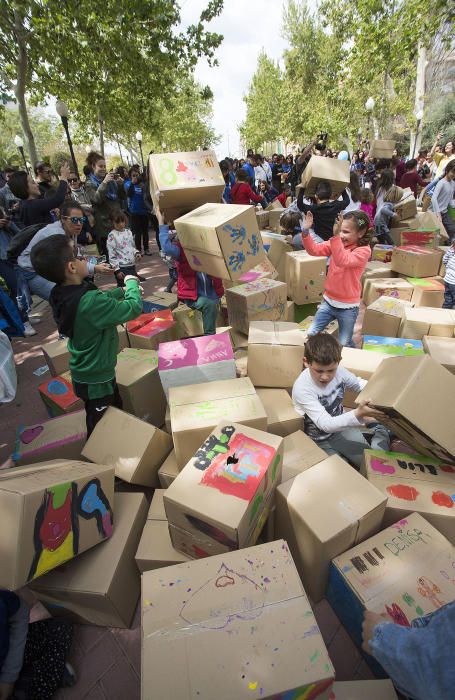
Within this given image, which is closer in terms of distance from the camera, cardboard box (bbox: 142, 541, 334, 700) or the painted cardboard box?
cardboard box (bbox: 142, 541, 334, 700)

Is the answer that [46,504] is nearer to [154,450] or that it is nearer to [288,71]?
[154,450]

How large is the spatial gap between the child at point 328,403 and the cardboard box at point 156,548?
109cm

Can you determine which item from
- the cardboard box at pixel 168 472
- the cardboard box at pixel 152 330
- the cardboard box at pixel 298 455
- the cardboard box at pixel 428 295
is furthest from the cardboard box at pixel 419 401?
the cardboard box at pixel 428 295

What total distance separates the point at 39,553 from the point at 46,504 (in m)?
0.19

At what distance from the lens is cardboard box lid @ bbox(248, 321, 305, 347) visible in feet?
9.00

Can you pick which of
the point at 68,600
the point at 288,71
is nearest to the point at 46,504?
the point at 68,600

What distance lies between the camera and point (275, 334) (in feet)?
9.36

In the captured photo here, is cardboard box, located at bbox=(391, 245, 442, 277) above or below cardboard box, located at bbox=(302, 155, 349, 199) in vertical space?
below

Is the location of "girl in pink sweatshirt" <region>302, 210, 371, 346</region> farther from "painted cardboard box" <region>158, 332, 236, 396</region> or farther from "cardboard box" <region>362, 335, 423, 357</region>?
"painted cardboard box" <region>158, 332, 236, 396</region>

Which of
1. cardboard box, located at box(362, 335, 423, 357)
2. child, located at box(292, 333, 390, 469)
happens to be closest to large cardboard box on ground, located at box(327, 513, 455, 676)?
child, located at box(292, 333, 390, 469)

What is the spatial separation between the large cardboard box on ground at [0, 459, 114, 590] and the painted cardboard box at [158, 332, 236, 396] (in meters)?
0.73

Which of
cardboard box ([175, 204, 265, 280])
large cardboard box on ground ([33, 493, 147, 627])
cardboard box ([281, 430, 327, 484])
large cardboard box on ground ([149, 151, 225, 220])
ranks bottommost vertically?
large cardboard box on ground ([33, 493, 147, 627])

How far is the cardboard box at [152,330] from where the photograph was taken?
11.3ft

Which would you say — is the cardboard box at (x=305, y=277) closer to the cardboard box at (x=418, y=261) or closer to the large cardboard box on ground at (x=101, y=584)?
the cardboard box at (x=418, y=261)
